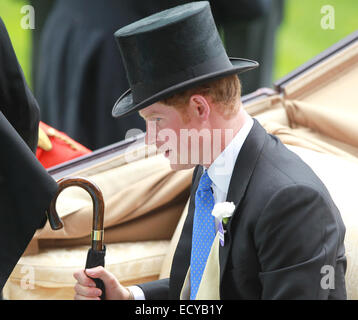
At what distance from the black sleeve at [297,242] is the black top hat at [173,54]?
30 cm

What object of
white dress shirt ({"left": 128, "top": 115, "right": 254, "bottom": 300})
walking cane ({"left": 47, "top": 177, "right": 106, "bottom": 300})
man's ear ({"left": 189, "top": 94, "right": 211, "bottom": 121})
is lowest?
walking cane ({"left": 47, "top": 177, "right": 106, "bottom": 300})

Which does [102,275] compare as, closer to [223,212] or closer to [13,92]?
[223,212]

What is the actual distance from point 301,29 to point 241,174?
445 cm

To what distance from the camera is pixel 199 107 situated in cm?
156

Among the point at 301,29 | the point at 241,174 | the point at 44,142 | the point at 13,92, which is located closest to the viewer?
the point at 241,174

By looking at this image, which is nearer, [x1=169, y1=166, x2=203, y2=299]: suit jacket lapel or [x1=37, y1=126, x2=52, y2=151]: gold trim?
[x1=169, y1=166, x2=203, y2=299]: suit jacket lapel

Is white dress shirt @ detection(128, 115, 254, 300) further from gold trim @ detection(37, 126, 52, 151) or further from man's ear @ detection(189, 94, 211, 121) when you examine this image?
gold trim @ detection(37, 126, 52, 151)

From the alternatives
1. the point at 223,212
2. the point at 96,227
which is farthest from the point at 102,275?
the point at 223,212

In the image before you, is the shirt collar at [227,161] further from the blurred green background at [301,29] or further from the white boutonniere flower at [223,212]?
the blurred green background at [301,29]

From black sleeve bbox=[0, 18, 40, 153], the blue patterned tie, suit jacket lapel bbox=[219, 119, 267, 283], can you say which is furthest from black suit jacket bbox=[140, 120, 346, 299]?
black sleeve bbox=[0, 18, 40, 153]

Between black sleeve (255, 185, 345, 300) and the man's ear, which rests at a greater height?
the man's ear

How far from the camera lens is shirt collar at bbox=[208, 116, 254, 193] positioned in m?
1.62

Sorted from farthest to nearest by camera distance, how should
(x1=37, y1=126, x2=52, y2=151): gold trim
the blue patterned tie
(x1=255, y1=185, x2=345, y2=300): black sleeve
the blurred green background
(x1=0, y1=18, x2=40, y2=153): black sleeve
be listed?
the blurred green background < (x1=37, y1=126, x2=52, y2=151): gold trim < (x1=0, y1=18, x2=40, y2=153): black sleeve < the blue patterned tie < (x1=255, y1=185, x2=345, y2=300): black sleeve
